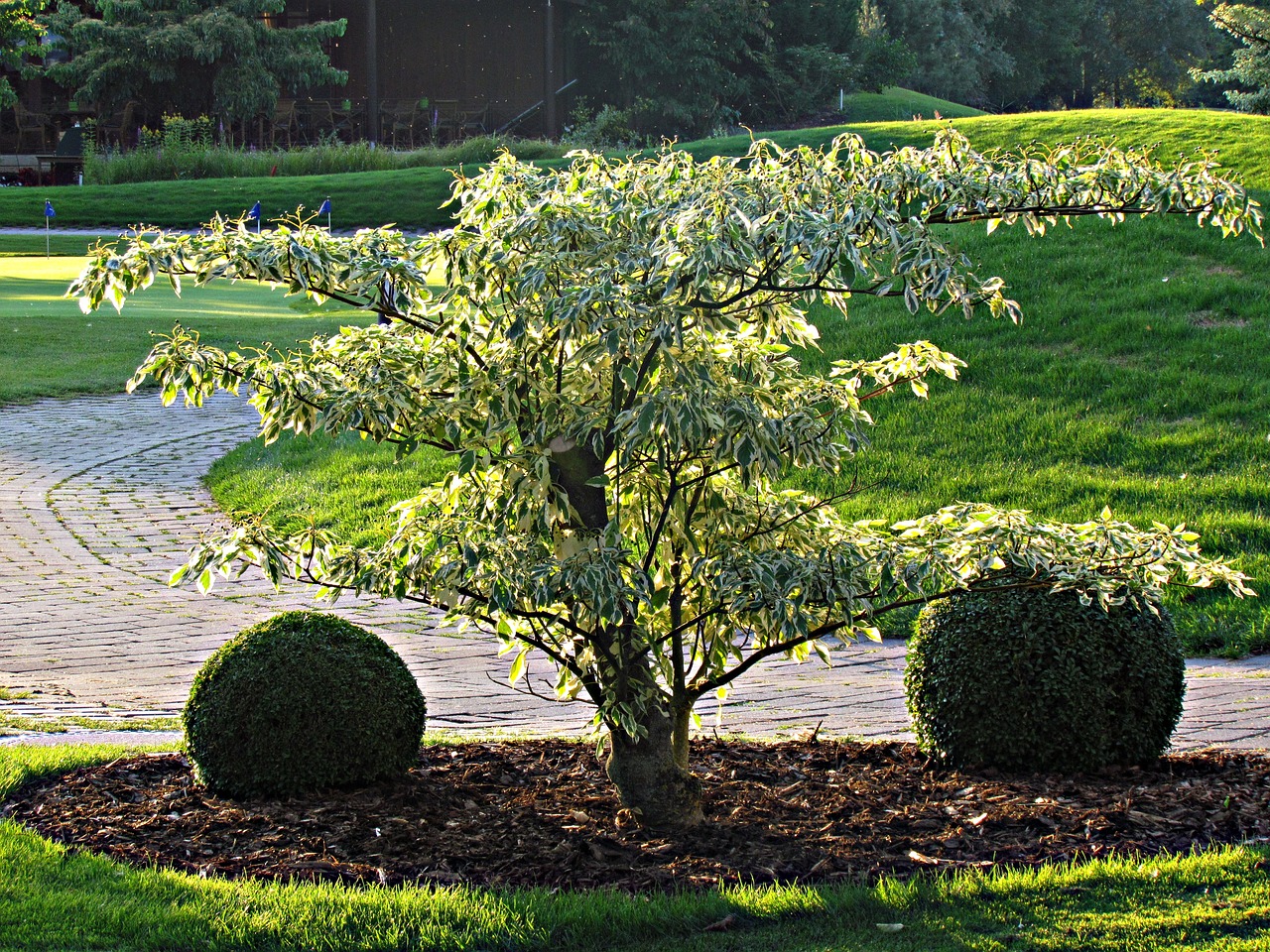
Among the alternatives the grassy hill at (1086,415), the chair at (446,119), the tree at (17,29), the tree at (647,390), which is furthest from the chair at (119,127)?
the tree at (647,390)

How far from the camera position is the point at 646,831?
4758 mm

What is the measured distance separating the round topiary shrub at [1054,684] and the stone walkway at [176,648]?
28.5 inches

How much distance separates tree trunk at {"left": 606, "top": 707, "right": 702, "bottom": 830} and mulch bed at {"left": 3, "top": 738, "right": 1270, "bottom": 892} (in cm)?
7

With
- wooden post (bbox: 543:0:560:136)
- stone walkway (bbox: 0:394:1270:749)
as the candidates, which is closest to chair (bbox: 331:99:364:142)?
wooden post (bbox: 543:0:560:136)

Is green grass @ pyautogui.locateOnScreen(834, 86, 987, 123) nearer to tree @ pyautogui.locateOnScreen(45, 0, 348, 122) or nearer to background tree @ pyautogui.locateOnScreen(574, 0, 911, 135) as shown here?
background tree @ pyautogui.locateOnScreen(574, 0, 911, 135)

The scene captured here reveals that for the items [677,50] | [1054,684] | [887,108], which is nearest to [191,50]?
[677,50]

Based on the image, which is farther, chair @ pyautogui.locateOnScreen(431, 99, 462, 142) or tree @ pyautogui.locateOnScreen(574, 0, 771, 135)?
chair @ pyautogui.locateOnScreen(431, 99, 462, 142)

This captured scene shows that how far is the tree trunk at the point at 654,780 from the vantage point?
4.77 m

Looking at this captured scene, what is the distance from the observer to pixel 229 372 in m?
4.48

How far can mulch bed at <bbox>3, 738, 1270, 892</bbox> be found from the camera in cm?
436

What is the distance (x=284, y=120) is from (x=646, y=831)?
4016cm

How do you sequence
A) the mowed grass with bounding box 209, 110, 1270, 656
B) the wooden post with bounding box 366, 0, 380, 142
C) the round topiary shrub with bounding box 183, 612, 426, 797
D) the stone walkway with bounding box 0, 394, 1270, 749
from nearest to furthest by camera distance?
the round topiary shrub with bounding box 183, 612, 426, 797 < the stone walkway with bounding box 0, 394, 1270, 749 < the mowed grass with bounding box 209, 110, 1270, 656 < the wooden post with bounding box 366, 0, 380, 142

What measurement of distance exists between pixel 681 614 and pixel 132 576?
224 inches

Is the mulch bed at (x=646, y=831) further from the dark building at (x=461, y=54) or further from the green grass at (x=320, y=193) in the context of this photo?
the dark building at (x=461, y=54)
